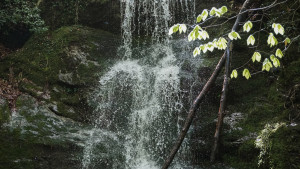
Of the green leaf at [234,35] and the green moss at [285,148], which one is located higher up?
the green leaf at [234,35]

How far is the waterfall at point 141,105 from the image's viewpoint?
617 cm

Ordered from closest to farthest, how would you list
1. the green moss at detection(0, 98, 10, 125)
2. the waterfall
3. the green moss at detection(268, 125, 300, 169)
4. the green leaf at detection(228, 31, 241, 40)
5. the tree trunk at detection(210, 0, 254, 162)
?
1. the green leaf at detection(228, 31, 241, 40)
2. the green moss at detection(268, 125, 300, 169)
3. the tree trunk at detection(210, 0, 254, 162)
4. the green moss at detection(0, 98, 10, 125)
5. the waterfall

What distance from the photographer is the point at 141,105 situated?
711cm

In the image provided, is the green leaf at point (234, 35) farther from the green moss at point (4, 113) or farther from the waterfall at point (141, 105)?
the green moss at point (4, 113)

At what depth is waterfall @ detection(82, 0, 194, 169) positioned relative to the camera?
617cm

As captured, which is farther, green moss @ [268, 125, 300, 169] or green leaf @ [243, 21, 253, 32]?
green moss @ [268, 125, 300, 169]

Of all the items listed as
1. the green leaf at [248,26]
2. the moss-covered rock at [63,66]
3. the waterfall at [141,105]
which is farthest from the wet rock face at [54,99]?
the green leaf at [248,26]

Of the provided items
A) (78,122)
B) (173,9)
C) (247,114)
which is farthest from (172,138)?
(173,9)

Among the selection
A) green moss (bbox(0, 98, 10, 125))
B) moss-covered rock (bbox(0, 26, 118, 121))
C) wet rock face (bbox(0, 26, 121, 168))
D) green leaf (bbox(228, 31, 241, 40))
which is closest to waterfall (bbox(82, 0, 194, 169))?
wet rock face (bbox(0, 26, 121, 168))

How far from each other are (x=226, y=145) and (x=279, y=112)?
4.58ft

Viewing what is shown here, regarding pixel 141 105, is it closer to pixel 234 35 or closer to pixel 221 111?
pixel 221 111

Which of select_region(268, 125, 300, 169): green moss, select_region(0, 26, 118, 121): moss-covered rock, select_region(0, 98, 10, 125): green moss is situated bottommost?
select_region(268, 125, 300, 169): green moss

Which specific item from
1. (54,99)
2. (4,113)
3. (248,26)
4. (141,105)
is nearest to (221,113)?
(141,105)

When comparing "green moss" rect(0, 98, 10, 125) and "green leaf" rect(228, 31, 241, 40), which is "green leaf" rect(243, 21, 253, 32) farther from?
"green moss" rect(0, 98, 10, 125)
